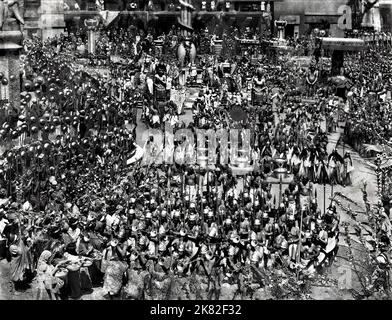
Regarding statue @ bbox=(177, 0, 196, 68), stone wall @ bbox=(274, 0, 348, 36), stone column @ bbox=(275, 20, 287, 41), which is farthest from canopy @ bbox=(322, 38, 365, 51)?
stone wall @ bbox=(274, 0, 348, 36)

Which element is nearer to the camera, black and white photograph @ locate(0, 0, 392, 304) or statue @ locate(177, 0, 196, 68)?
black and white photograph @ locate(0, 0, 392, 304)

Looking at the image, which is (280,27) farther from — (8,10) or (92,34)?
(8,10)

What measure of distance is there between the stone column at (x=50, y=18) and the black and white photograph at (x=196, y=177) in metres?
5.55

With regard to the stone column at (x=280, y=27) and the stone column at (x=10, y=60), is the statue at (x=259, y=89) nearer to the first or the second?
the stone column at (x=10, y=60)

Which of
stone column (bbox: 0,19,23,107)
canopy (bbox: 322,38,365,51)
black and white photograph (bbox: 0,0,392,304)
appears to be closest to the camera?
black and white photograph (bbox: 0,0,392,304)

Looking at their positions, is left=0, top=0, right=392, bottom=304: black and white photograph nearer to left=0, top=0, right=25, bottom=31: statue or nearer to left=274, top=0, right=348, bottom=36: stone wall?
left=0, top=0, right=25, bottom=31: statue

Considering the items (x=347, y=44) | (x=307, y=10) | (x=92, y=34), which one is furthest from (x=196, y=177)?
(x=307, y=10)

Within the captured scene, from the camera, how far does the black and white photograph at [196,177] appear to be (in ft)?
51.5

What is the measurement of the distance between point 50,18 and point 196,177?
3684 centimetres

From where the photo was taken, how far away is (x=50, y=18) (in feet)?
180

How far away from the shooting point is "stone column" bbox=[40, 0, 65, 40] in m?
54.0

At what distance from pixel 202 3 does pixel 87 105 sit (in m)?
38.4

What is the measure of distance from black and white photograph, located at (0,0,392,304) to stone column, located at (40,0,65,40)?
5552mm
